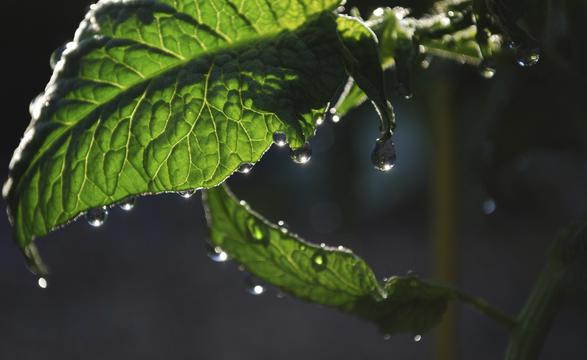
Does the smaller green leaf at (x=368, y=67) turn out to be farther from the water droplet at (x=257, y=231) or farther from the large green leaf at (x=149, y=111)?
the water droplet at (x=257, y=231)

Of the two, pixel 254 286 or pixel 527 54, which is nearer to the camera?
pixel 527 54

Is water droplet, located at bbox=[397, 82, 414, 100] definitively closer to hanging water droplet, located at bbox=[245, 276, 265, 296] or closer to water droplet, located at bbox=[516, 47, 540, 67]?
water droplet, located at bbox=[516, 47, 540, 67]

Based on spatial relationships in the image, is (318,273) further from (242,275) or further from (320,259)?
(242,275)

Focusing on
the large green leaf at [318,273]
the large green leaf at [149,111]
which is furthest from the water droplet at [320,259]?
the large green leaf at [149,111]

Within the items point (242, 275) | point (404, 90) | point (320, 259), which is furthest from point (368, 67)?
point (242, 275)

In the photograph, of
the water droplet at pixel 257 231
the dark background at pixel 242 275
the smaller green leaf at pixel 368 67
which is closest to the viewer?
the smaller green leaf at pixel 368 67
